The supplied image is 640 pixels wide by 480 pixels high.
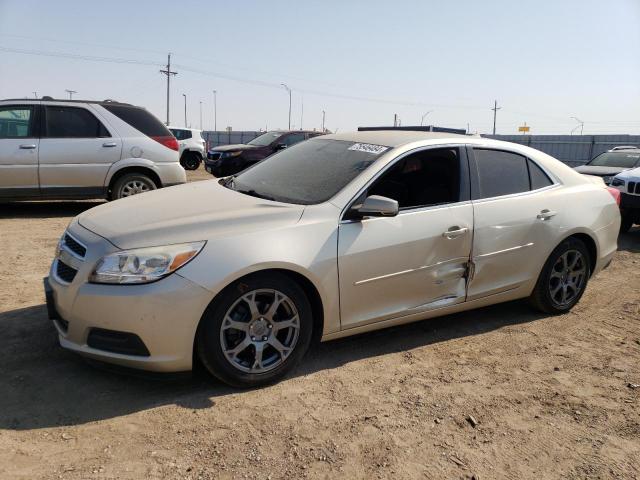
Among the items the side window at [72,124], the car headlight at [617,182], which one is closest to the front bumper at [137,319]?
the side window at [72,124]

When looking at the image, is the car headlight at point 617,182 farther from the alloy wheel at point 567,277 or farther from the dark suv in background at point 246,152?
the dark suv in background at point 246,152

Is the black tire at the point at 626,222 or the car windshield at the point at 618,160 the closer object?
the black tire at the point at 626,222

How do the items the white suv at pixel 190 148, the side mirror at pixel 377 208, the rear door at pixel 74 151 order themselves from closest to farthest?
1. the side mirror at pixel 377 208
2. the rear door at pixel 74 151
3. the white suv at pixel 190 148

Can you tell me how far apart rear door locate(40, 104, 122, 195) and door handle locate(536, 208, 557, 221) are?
21.9ft

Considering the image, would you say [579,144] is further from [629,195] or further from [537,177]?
[537,177]

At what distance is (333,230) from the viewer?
353cm

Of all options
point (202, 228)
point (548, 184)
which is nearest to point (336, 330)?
point (202, 228)

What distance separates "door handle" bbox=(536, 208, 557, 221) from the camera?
4.55 meters

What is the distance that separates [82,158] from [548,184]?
6.88 m

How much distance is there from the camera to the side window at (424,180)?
13.1 ft

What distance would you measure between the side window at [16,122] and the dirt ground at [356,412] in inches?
186

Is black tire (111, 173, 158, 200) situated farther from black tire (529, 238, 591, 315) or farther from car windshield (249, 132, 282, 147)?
car windshield (249, 132, 282, 147)

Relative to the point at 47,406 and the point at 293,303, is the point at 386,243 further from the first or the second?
the point at 47,406

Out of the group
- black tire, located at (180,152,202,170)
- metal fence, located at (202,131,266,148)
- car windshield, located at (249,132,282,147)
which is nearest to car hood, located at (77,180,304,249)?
car windshield, located at (249,132,282,147)
